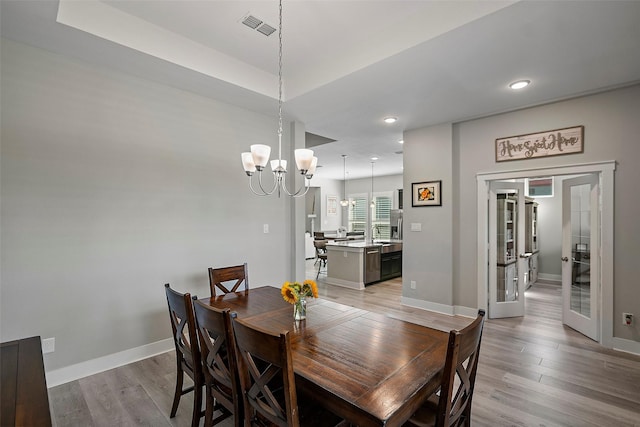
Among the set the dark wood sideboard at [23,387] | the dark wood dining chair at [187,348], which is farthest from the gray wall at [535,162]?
the dark wood sideboard at [23,387]

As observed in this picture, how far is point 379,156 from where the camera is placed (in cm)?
702

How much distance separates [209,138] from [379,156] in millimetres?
4403

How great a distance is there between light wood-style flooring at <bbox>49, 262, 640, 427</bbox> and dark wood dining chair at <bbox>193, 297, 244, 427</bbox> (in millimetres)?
535

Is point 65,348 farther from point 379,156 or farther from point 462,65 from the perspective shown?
point 379,156

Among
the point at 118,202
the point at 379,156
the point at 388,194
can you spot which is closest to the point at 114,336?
the point at 118,202

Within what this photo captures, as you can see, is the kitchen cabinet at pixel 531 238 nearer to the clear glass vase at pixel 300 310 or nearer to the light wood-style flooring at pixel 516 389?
the light wood-style flooring at pixel 516 389

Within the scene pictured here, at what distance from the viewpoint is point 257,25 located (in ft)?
8.45

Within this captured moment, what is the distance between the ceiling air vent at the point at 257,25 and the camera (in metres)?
2.49

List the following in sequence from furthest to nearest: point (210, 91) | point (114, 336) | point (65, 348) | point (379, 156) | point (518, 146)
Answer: point (379, 156) → point (518, 146) → point (210, 91) → point (114, 336) → point (65, 348)

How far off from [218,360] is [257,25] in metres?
2.56

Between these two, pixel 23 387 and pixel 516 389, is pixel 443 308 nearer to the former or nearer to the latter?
pixel 516 389

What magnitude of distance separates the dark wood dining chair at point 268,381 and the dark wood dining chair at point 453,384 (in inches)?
16.4

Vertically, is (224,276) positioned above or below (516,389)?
above

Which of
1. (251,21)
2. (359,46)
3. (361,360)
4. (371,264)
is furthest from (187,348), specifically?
(371,264)
